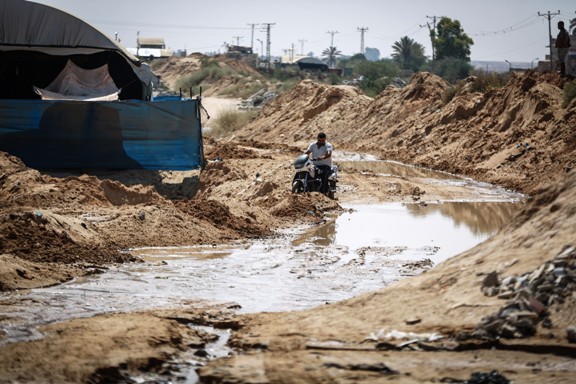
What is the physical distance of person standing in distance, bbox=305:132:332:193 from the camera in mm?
20406

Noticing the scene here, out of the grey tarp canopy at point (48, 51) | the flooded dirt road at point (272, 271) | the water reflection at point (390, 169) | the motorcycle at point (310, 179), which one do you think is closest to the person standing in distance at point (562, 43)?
the water reflection at point (390, 169)

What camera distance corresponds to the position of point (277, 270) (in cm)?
1362

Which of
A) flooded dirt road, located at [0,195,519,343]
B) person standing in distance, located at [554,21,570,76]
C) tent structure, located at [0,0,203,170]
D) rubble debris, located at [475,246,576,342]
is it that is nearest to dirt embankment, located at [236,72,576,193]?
person standing in distance, located at [554,21,570,76]

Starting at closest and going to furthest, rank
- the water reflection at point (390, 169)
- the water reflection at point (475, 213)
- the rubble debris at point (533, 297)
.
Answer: the rubble debris at point (533, 297)
the water reflection at point (475, 213)
the water reflection at point (390, 169)

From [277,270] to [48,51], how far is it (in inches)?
608

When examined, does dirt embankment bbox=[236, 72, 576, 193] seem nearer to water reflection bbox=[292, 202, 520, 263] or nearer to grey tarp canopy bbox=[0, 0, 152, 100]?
water reflection bbox=[292, 202, 520, 263]

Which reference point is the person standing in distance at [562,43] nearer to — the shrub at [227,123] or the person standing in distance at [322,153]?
the person standing in distance at [322,153]

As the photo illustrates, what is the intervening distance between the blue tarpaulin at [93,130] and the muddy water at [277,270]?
17.3ft

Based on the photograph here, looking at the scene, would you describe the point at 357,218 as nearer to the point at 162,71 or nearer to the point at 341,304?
the point at 341,304

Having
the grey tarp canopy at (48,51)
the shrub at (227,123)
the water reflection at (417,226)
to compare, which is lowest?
the water reflection at (417,226)

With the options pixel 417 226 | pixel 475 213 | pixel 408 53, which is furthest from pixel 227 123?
pixel 408 53

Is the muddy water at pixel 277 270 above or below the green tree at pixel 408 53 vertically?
below

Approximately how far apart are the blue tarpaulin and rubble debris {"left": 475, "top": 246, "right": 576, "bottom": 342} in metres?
15.8

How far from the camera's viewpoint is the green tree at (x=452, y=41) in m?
118
